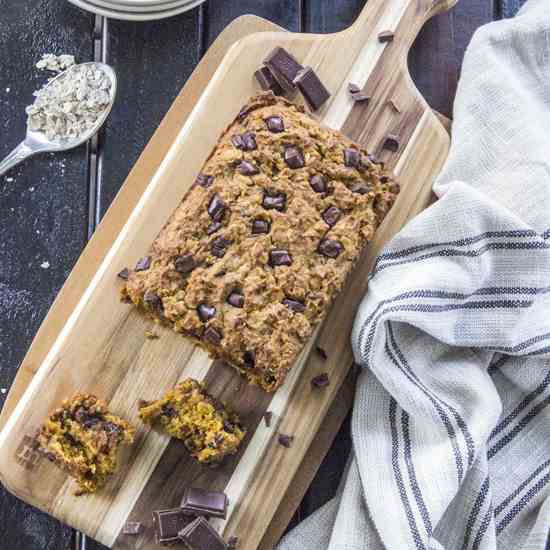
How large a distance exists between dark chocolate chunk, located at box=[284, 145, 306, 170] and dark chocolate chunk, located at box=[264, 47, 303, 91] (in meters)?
0.51

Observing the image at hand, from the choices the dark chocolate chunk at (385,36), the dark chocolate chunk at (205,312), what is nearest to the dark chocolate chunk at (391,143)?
the dark chocolate chunk at (385,36)

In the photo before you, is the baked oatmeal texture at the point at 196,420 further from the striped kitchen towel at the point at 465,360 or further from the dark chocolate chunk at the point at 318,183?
the dark chocolate chunk at the point at 318,183

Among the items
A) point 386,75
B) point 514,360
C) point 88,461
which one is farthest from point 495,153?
point 88,461

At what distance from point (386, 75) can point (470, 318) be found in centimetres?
126

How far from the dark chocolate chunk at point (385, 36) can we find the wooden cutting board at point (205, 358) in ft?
0.11

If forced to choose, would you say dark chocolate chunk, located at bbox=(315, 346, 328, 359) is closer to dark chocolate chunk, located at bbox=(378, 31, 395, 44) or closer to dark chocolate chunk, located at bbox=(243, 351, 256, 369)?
dark chocolate chunk, located at bbox=(243, 351, 256, 369)

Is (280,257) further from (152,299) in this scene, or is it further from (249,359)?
(152,299)

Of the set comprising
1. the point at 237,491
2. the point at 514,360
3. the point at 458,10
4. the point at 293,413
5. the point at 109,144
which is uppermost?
the point at 458,10

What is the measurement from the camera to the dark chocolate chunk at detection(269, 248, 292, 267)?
3.59 metres

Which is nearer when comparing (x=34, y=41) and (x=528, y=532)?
(x=528, y=532)

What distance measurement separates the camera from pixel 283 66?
4.02 metres

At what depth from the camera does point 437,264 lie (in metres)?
3.83

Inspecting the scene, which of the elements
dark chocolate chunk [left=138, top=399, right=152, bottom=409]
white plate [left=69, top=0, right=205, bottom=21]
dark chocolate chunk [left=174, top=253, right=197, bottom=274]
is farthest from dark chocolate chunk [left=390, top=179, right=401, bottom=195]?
dark chocolate chunk [left=138, top=399, right=152, bottom=409]

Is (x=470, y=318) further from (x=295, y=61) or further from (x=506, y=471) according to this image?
(x=295, y=61)
